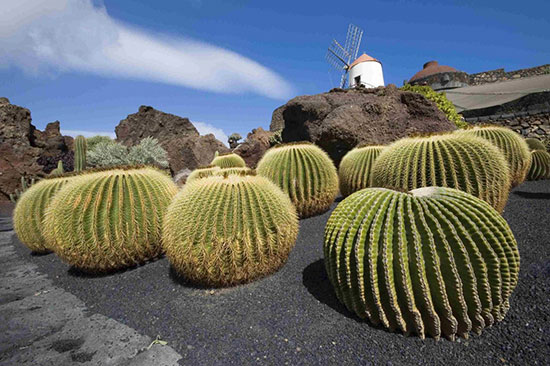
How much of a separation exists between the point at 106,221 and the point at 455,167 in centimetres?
379

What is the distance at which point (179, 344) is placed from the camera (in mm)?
1878

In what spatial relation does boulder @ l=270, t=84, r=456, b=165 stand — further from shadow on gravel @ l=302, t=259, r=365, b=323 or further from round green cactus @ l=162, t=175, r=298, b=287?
round green cactus @ l=162, t=175, r=298, b=287

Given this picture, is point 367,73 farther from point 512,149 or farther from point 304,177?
point 304,177

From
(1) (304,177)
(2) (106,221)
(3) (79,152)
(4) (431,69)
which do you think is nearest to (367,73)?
(4) (431,69)

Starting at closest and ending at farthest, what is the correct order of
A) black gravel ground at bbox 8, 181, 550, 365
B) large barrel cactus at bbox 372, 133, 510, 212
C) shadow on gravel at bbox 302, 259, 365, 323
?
black gravel ground at bbox 8, 181, 550, 365 < shadow on gravel at bbox 302, 259, 365, 323 < large barrel cactus at bbox 372, 133, 510, 212

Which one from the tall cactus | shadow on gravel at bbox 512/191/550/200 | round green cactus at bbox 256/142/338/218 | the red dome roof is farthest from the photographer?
the red dome roof

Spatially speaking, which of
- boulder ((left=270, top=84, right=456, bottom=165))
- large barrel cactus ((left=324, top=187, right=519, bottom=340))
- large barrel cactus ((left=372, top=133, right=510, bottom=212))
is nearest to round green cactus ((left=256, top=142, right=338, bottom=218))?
large barrel cactus ((left=372, top=133, right=510, bottom=212))

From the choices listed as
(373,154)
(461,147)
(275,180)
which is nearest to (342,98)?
(373,154)

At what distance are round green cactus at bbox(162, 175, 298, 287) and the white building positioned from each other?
24818mm

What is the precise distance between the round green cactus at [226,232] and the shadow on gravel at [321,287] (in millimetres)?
336

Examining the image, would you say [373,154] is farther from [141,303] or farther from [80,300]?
[80,300]

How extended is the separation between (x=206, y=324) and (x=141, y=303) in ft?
2.65

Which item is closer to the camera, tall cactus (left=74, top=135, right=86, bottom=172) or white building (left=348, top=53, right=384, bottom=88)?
tall cactus (left=74, top=135, right=86, bottom=172)

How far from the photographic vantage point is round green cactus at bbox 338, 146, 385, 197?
15.2 feet
